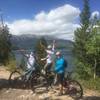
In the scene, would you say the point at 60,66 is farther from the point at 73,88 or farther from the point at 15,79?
the point at 15,79

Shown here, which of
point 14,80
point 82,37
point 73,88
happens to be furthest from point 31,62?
point 82,37

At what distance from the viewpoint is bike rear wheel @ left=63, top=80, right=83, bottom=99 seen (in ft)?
46.1

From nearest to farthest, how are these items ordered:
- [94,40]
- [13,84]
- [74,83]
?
1. [74,83]
2. [13,84]
3. [94,40]

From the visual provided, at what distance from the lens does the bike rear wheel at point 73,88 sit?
1404 cm

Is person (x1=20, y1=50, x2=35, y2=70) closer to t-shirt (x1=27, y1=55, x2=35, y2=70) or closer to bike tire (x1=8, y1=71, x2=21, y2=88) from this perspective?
t-shirt (x1=27, y1=55, x2=35, y2=70)

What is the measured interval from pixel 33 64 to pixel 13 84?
6.56 ft

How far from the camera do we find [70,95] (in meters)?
14.2

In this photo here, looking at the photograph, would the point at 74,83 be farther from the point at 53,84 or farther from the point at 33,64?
the point at 33,64

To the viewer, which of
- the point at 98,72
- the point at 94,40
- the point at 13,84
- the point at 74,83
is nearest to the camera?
the point at 74,83

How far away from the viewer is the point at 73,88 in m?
14.1

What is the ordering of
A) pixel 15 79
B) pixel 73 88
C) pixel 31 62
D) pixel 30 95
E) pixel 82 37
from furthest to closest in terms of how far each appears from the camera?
pixel 82 37 → pixel 15 79 → pixel 31 62 → pixel 30 95 → pixel 73 88

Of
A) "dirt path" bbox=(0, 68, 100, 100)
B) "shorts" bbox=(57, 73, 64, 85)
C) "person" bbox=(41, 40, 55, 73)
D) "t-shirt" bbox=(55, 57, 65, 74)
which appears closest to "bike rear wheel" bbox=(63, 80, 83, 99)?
"shorts" bbox=(57, 73, 64, 85)

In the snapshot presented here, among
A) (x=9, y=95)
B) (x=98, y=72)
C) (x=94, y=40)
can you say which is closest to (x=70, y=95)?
(x=9, y=95)

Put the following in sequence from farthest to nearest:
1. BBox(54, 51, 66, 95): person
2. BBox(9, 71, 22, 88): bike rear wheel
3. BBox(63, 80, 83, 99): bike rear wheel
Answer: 1. BBox(9, 71, 22, 88): bike rear wheel
2. BBox(63, 80, 83, 99): bike rear wheel
3. BBox(54, 51, 66, 95): person
